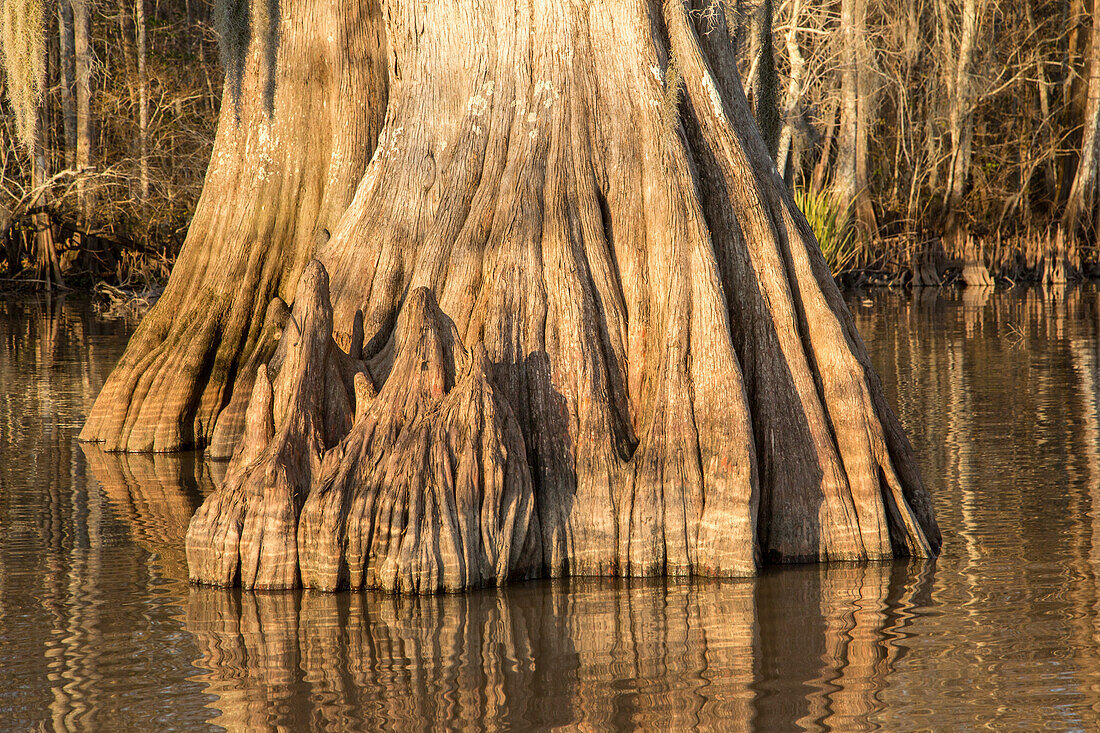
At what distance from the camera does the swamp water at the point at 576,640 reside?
146 inches

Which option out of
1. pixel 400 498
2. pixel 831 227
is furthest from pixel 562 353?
pixel 831 227

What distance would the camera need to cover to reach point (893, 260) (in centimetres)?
2448

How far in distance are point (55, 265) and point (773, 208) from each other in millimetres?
20835

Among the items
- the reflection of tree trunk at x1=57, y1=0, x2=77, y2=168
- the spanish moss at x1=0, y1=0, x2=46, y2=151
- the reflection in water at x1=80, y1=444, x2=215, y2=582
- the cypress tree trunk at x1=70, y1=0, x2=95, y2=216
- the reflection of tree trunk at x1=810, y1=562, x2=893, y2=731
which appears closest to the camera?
the reflection of tree trunk at x1=810, y1=562, x2=893, y2=731

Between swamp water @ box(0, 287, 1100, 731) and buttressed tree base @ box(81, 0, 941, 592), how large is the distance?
0.22m

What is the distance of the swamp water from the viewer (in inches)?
146

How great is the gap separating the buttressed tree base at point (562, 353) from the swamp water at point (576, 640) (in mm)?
222

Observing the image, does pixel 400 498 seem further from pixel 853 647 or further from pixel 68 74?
pixel 68 74

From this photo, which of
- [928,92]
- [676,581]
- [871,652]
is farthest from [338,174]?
[928,92]

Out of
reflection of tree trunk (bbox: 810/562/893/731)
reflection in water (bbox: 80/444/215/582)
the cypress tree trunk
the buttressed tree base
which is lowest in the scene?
reflection of tree trunk (bbox: 810/562/893/731)

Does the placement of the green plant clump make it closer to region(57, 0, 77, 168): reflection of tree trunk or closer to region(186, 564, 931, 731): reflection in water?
region(57, 0, 77, 168): reflection of tree trunk

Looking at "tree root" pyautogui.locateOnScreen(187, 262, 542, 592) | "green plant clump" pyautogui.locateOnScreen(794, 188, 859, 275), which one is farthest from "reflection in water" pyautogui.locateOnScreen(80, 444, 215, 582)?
"green plant clump" pyautogui.locateOnScreen(794, 188, 859, 275)

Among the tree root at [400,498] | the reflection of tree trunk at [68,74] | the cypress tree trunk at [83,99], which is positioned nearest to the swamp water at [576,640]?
the tree root at [400,498]

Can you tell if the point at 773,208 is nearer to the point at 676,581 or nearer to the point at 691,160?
the point at 691,160
